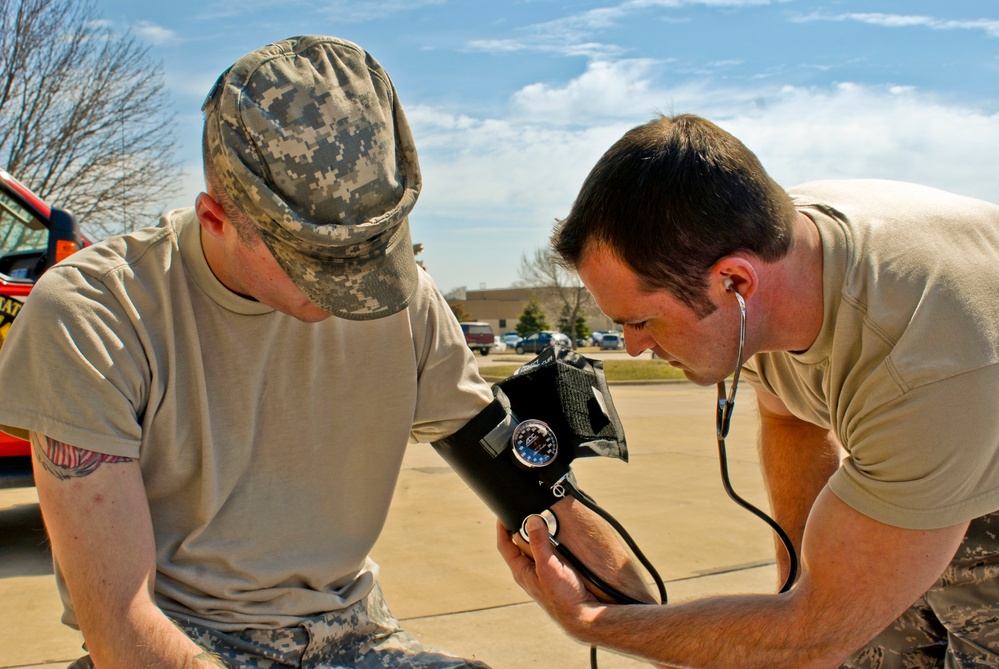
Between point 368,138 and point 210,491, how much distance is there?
72cm

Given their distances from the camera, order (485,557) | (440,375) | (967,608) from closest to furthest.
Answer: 1. (440,375)
2. (967,608)
3. (485,557)

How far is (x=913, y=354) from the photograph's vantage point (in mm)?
1695

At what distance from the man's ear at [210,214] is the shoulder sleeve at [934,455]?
4.28ft

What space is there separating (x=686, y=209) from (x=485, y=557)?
8.75 feet

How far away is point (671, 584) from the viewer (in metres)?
3.80

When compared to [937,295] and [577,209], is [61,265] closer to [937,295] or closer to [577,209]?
[577,209]

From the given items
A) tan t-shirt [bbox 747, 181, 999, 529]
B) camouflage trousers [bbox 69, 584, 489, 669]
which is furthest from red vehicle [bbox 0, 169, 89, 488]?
tan t-shirt [bbox 747, 181, 999, 529]

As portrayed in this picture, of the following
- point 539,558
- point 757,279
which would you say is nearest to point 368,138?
point 757,279

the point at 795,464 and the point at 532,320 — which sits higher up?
the point at 795,464

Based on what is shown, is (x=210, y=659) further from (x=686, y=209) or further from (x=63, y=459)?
(x=686, y=209)

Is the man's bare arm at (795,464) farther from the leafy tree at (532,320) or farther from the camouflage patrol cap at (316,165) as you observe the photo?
the leafy tree at (532,320)

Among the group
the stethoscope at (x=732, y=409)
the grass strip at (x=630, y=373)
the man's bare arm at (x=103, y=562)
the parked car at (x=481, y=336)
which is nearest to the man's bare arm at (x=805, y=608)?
the stethoscope at (x=732, y=409)

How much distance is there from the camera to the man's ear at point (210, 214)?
5.24ft

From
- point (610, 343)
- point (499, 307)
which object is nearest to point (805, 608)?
point (610, 343)
